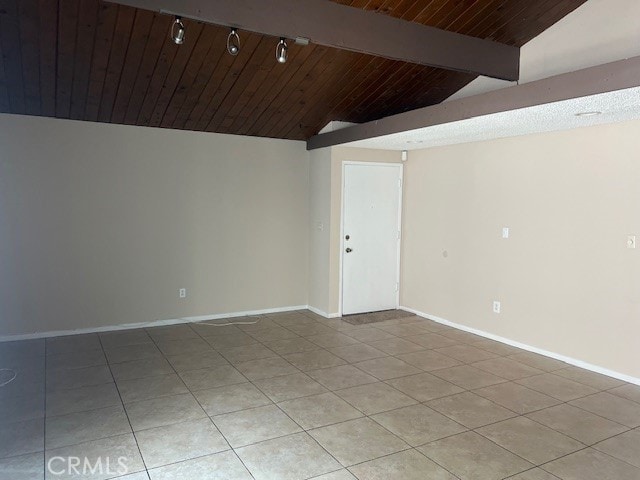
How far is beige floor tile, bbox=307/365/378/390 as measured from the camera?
367 cm

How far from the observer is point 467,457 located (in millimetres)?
2621

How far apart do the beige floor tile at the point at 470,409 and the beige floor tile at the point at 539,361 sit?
105 centimetres

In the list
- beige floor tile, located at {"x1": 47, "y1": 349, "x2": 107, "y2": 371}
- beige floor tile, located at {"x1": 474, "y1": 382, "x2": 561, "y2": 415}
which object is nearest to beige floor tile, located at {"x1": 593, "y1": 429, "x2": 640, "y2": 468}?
beige floor tile, located at {"x1": 474, "y1": 382, "x2": 561, "y2": 415}

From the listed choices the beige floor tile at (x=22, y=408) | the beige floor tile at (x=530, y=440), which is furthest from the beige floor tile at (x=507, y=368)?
the beige floor tile at (x=22, y=408)

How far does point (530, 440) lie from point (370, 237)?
11.2ft

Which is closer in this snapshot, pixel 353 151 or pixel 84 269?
pixel 84 269

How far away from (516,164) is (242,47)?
2920mm

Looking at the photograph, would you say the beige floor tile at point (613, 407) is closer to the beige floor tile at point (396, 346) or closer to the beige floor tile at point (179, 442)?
the beige floor tile at point (396, 346)

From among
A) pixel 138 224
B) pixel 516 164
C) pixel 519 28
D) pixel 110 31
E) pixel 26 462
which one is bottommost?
pixel 26 462

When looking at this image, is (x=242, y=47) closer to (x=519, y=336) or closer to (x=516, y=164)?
(x=516, y=164)

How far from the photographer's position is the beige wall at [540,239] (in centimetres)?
381

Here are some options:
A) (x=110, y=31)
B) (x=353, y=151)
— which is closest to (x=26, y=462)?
(x=110, y=31)

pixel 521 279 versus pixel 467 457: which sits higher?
pixel 521 279

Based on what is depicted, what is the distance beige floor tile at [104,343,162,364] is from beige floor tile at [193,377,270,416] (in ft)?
3.54
